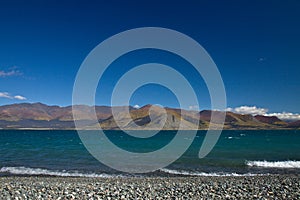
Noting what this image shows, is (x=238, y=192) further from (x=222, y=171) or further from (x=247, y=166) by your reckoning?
(x=247, y=166)

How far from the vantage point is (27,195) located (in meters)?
11.3

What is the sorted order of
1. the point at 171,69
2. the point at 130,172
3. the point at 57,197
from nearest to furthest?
the point at 57,197 < the point at 130,172 < the point at 171,69

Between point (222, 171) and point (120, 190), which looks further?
point (222, 171)

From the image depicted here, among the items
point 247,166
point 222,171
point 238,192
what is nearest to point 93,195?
point 238,192

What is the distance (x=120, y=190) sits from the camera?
1252 cm

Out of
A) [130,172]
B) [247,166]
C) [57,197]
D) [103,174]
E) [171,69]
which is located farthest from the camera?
[171,69]

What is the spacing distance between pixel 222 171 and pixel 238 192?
13502 millimetres

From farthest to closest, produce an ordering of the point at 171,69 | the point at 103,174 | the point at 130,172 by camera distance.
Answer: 1. the point at 171,69
2. the point at 130,172
3. the point at 103,174

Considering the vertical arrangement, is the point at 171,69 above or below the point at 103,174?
above

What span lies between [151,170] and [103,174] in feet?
16.2

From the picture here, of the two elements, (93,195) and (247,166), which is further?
(247,166)

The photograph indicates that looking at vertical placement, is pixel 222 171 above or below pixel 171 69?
below

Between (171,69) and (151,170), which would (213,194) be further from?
(171,69)

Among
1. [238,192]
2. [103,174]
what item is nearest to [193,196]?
[238,192]
